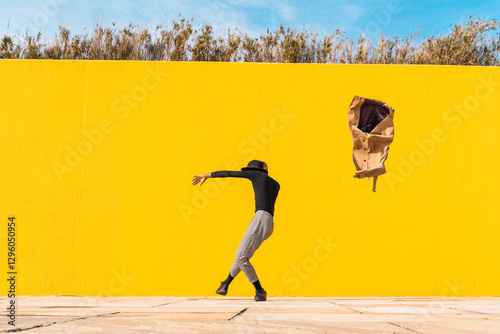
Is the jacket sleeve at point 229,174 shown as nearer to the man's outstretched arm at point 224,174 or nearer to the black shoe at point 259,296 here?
the man's outstretched arm at point 224,174

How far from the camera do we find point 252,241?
4.98m

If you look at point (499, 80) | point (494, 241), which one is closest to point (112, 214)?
point (494, 241)

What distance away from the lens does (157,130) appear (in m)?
6.21

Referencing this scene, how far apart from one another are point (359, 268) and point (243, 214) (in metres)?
1.64

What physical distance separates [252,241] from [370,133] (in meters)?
2.36

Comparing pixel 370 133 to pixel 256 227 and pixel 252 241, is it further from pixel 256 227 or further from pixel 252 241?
pixel 252 241

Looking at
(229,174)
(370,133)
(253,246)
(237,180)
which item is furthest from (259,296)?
(370,133)

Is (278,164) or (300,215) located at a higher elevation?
(278,164)

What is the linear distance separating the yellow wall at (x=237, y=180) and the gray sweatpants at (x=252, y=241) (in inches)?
38.3

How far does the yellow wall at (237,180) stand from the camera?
595 centimetres

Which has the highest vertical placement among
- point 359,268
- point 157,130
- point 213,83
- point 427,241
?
point 213,83

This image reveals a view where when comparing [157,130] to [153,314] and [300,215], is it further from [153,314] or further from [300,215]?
[153,314]

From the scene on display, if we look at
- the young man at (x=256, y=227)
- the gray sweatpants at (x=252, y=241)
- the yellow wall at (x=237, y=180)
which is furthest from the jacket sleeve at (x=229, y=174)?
the yellow wall at (x=237, y=180)

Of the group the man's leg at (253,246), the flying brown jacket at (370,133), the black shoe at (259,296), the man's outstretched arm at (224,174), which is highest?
the flying brown jacket at (370,133)
